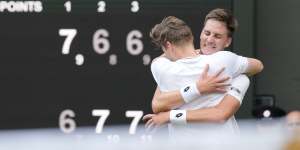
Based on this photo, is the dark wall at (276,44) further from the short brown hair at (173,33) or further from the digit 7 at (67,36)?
the short brown hair at (173,33)

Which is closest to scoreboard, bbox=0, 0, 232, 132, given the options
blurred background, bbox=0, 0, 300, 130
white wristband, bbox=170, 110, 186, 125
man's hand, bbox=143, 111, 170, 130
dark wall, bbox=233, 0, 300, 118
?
blurred background, bbox=0, 0, 300, 130

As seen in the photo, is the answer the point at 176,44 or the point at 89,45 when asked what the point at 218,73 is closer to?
the point at 176,44

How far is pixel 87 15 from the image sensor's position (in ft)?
14.7

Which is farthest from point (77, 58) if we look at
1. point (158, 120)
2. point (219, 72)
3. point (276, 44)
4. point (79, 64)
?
point (219, 72)

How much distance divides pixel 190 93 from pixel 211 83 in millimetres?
67

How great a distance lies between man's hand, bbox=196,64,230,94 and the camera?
255 cm

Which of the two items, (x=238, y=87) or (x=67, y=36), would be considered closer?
(x=238, y=87)

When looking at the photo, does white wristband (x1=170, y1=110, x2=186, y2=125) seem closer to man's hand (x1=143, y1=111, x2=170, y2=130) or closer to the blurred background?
man's hand (x1=143, y1=111, x2=170, y2=130)

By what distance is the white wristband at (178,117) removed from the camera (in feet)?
8.43

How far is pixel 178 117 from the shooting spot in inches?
102

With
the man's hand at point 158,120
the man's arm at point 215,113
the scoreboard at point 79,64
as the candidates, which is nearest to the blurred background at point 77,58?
the scoreboard at point 79,64

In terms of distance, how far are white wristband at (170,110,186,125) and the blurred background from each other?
1.85 metres

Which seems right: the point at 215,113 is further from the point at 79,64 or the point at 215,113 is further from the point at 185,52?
the point at 79,64

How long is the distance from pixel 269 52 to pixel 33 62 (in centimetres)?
126
